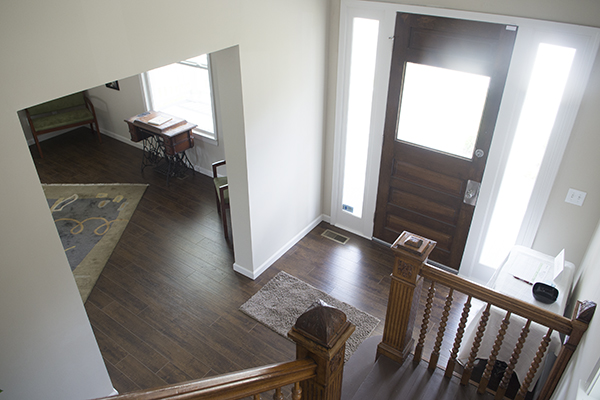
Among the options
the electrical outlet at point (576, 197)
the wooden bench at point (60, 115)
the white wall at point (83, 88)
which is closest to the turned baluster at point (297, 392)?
the white wall at point (83, 88)

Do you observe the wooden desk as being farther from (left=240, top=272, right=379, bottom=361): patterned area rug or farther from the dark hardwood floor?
(left=240, top=272, right=379, bottom=361): patterned area rug

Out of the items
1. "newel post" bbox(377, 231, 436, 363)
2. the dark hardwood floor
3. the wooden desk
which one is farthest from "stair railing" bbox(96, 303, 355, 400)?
the wooden desk

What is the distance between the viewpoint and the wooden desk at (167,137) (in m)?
5.56

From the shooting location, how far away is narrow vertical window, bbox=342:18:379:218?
161 inches

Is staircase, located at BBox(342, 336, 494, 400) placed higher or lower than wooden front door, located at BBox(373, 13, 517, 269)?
lower

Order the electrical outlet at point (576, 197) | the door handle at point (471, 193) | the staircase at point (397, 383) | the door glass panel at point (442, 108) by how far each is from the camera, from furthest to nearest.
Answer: the door handle at point (471, 193), the door glass panel at point (442, 108), the electrical outlet at point (576, 197), the staircase at point (397, 383)

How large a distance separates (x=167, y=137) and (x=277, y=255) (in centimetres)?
213

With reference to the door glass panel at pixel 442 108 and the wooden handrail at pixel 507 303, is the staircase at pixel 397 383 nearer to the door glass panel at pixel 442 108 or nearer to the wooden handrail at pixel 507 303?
the wooden handrail at pixel 507 303

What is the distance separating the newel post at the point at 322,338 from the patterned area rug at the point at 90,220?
3240 mm

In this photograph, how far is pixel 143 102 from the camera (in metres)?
6.30

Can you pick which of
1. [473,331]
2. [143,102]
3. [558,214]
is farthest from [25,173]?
[143,102]

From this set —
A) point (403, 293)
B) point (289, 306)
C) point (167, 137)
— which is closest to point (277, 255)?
point (289, 306)

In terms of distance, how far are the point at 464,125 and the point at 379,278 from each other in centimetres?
165

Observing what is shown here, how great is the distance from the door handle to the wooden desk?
11.3 ft
